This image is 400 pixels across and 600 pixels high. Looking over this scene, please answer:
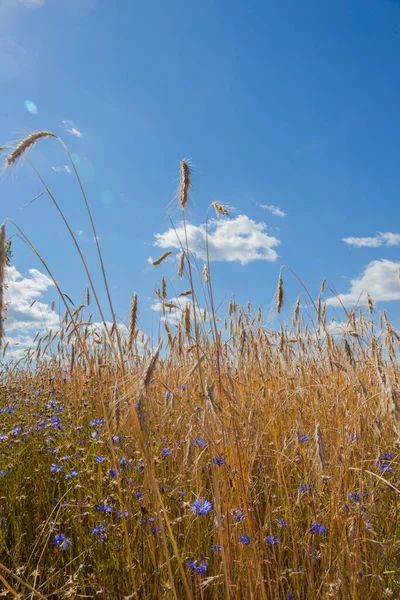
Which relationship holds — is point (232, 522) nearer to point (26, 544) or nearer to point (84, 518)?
point (84, 518)

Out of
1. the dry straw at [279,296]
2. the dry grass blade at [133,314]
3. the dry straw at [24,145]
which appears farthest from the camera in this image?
the dry straw at [279,296]

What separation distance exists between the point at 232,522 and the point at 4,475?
1615 mm

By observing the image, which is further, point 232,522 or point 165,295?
point 165,295

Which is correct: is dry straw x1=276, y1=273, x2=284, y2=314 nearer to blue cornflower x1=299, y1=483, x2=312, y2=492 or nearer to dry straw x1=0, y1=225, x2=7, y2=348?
blue cornflower x1=299, y1=483, x2=312, y2=492

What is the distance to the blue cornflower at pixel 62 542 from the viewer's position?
206cm

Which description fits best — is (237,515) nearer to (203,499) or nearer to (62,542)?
(203,499)

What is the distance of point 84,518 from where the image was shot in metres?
2.56

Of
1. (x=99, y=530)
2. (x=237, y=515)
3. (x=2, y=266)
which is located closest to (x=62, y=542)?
(x=99, y=530)

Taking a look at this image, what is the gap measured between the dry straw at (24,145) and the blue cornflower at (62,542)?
72.3 inches

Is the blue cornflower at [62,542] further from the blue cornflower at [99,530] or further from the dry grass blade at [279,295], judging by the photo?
the dry grass blade at [279,295]

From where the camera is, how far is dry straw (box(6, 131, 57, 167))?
2236mm

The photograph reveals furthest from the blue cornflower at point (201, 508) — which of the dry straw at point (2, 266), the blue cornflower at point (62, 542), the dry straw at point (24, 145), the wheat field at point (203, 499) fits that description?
the dry straw at point (24, 145)

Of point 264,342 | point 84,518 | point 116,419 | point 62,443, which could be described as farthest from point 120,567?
point 264,342

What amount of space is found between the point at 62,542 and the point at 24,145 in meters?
1.97
